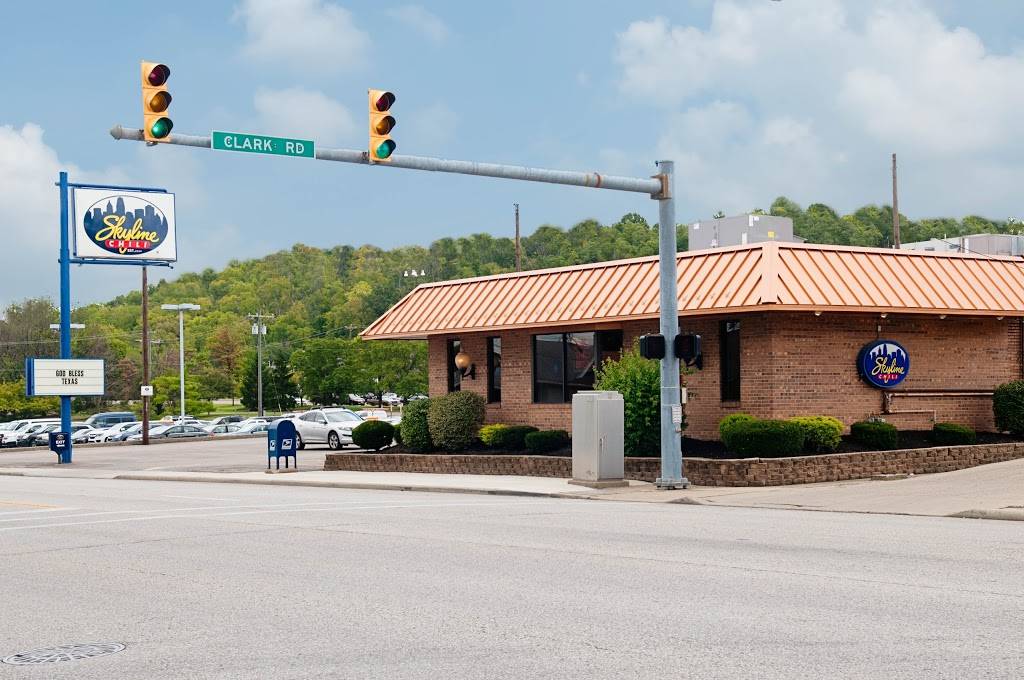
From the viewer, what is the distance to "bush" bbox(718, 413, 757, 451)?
24375mm

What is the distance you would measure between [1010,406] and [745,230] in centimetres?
887

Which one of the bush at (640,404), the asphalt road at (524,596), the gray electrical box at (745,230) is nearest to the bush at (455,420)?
the bush at (640,404)

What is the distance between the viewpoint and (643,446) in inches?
1019

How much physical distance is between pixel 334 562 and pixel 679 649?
19.0 feet

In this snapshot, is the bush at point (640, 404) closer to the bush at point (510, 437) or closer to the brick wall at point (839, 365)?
the brick wall at point (839, 365)

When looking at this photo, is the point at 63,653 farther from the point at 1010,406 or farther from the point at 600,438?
the point at 1010,406

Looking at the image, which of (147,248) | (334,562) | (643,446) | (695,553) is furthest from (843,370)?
(147,248)

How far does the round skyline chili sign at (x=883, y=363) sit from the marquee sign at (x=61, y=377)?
30320 mm

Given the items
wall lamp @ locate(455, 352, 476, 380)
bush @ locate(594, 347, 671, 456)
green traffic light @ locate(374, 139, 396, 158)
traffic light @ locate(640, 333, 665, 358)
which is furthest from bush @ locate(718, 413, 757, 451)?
green traffic light @ locate(374, 139, 396, 158)

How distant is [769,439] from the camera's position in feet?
77.9

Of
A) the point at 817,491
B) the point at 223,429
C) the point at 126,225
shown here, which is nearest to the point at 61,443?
the point at 126,225

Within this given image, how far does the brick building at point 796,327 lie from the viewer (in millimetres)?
25391

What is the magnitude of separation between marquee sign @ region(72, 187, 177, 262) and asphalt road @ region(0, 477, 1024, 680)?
32110 mm

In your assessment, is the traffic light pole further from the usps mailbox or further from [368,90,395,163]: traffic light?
the usps mailbox
